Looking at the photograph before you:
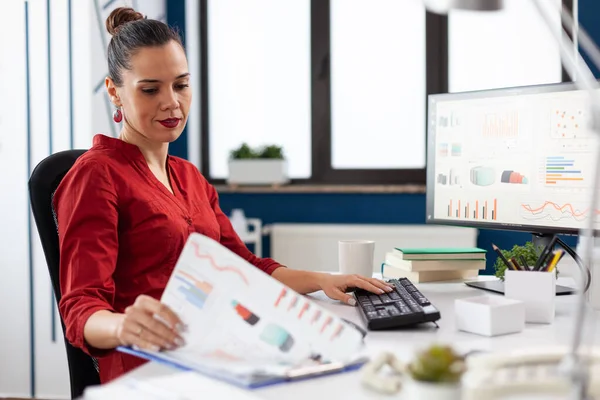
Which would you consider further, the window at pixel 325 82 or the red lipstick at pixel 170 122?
the window at pixel 325 82

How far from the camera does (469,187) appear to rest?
1.69 metres

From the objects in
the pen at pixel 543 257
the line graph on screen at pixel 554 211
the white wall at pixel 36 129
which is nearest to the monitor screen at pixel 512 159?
the line graph on screen at pixel 554 211

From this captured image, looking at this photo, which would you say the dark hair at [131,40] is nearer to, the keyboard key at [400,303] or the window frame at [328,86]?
the keyboard key at [400,303]

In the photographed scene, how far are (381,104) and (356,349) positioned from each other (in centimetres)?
266

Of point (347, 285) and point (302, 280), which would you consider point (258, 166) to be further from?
point (347, 285)

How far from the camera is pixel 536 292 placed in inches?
48.4

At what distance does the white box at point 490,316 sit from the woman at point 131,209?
0.25 metres

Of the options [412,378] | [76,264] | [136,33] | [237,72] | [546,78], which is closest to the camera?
[412,378]

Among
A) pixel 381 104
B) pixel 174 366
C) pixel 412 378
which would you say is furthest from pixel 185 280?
pixel 381 104

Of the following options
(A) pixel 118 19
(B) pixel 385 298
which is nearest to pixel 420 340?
(B) pixel 385 298

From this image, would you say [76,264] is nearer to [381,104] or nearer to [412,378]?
[412,378]

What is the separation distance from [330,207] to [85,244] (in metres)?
2.26

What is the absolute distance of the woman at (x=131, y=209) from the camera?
120cm

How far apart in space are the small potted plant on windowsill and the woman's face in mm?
1918
